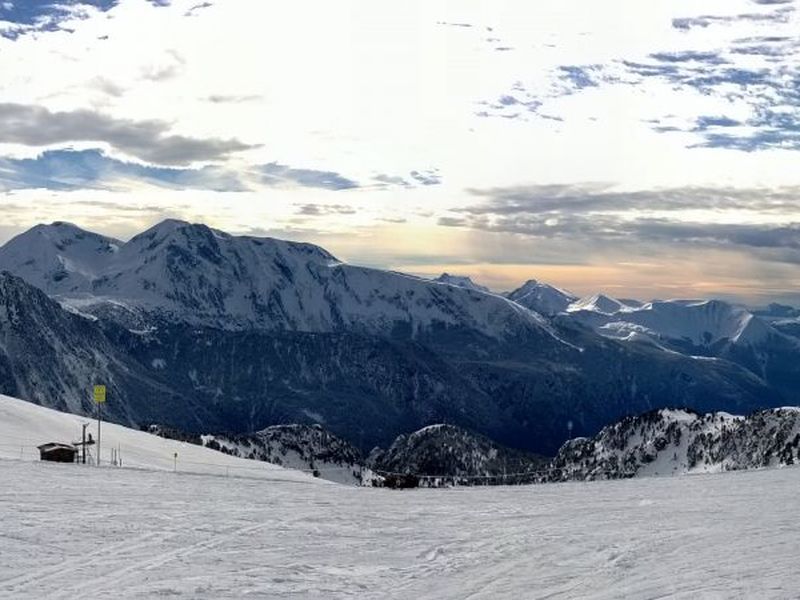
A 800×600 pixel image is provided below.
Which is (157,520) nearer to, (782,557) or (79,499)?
(79,499)

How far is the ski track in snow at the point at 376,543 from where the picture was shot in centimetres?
2597

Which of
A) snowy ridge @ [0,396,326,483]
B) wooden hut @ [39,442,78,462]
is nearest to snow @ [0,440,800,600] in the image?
wooden hut @ [39,442,78,462]

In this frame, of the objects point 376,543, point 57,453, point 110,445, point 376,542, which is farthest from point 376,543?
point 110,445

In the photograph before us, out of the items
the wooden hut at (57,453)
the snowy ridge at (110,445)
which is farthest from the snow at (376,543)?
the snowy ridge at (110,445)

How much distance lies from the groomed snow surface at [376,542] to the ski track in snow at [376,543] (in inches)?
3.8

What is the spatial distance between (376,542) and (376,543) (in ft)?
0.83

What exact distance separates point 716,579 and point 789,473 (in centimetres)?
4811

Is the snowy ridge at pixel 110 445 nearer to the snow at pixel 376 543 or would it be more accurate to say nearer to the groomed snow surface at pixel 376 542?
the groomed snow surface at pixel 376 542

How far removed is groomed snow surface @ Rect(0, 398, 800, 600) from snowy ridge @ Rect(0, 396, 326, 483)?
965 inches

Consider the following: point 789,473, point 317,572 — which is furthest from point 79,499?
point 789,473

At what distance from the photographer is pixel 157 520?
37781 mm

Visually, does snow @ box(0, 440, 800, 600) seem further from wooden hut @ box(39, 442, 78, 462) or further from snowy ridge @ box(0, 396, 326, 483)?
snowy ridge @ box(0, 396, 326, 483)

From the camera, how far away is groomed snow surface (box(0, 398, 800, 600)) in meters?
26.0

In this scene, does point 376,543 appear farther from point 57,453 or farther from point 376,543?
point 57,453
